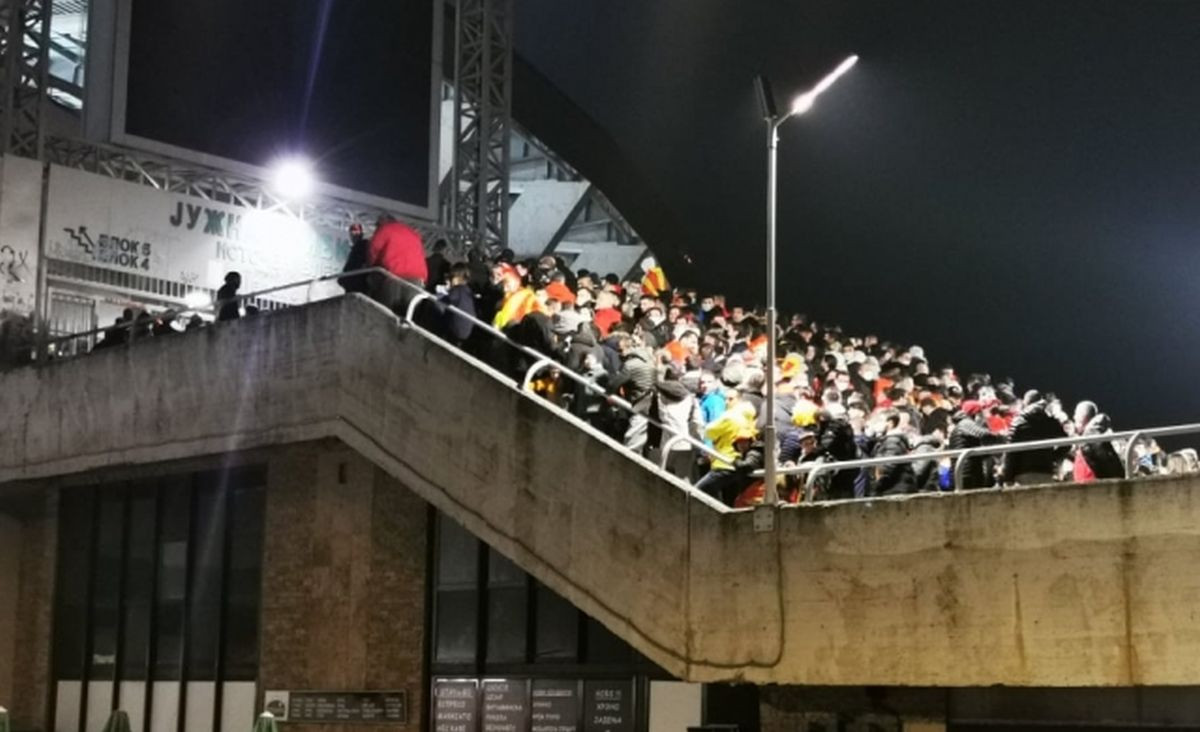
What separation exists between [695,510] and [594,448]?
1.37 meters

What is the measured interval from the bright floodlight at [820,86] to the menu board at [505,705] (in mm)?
7459

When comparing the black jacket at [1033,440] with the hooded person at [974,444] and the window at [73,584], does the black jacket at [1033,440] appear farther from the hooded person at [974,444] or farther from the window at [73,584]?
the window at [73,584]

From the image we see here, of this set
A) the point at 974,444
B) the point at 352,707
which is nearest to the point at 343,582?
the point at 352,707

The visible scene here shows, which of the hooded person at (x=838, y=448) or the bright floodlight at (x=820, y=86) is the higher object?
the bright floodlight at (x=820, y=86)

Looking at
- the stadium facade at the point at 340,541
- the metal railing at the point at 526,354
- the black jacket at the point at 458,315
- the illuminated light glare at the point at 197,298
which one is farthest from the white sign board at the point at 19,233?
the black jacket at the point at 458,315

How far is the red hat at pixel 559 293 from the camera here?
1853 cm

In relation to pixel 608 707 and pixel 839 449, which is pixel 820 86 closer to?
pixel 839 449

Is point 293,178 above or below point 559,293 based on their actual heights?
above

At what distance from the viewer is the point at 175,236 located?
24203 millimetres

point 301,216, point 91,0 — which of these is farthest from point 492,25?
point 91,0

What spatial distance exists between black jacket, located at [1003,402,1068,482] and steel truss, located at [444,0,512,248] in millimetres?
16605

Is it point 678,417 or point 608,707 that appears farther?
point 608,707

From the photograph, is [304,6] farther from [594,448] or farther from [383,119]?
[594,448]

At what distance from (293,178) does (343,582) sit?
9.04 meters
